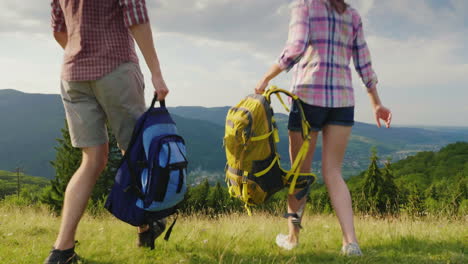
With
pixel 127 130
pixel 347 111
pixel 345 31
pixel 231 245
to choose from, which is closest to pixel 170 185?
pixel 127 130

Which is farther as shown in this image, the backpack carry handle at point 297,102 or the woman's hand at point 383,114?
the woman's hand at point 383,114

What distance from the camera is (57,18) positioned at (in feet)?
10.5

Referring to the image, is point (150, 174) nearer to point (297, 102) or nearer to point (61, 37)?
point (297, 102)

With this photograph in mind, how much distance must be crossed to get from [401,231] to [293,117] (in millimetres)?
2198

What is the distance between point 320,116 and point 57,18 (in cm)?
252

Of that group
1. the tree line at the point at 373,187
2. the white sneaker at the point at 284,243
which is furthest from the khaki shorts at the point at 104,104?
the tree line at the point at 373,187

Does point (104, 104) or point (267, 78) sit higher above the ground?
point (267, 78)

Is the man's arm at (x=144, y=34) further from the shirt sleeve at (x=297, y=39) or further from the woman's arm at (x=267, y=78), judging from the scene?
the shirt sleeve at (x=297, y=39)

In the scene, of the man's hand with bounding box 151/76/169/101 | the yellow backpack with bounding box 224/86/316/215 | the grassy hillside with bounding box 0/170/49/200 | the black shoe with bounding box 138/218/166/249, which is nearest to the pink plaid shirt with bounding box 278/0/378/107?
the yellow backpack with bounding box 224/86/316/215

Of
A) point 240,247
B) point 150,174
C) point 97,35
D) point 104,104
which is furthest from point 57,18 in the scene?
point 240,247

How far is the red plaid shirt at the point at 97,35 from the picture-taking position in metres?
2.81

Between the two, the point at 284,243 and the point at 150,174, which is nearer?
the point at 150,174

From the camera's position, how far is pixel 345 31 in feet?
10.7

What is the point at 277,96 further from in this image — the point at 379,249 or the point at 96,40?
the point at 379,249
